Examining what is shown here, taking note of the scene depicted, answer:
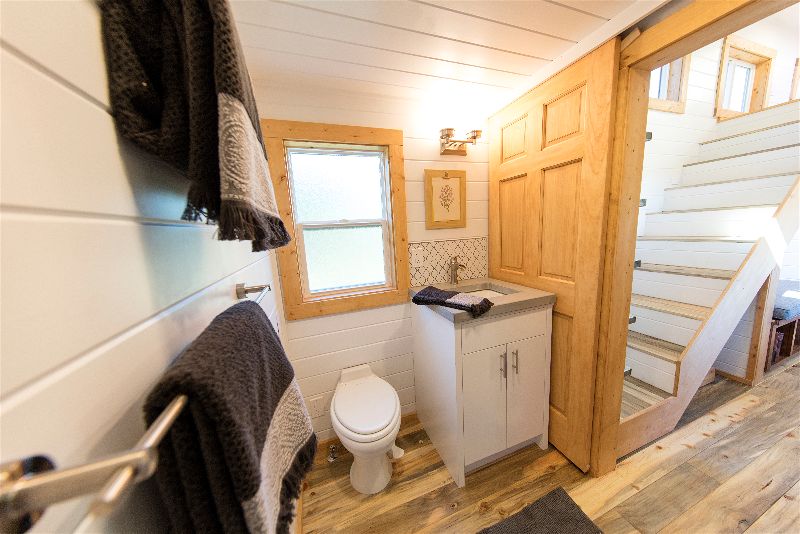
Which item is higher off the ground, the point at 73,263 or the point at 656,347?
the point at 73,263

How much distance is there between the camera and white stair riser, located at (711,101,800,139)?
231 centimetres

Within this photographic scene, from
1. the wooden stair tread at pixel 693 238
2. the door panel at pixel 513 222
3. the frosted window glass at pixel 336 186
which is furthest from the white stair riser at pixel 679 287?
the frosted window glass at pixel 336 186

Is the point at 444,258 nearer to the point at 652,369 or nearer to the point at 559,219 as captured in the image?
the point at 559,219

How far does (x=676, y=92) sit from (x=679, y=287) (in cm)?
193

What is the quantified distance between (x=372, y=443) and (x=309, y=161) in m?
1.55

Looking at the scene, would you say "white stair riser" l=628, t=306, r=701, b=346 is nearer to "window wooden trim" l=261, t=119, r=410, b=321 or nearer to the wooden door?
the wooden door

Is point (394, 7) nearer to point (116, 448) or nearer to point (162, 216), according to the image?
point (162, 216)

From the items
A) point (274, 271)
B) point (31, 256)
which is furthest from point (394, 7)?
point (274, 271)

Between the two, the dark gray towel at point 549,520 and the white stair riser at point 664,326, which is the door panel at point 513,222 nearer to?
the white stair riser at point 664,326

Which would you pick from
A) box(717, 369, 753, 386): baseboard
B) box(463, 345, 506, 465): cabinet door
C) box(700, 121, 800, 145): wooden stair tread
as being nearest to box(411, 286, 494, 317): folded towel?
box(463, 345, 506, 465): cabinet door

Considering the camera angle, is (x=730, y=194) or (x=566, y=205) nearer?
(x=566, y=205)

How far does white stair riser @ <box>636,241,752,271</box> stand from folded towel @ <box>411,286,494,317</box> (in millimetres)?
1832

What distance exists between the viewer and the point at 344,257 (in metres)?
1.75

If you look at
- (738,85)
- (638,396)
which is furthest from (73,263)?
(738,85)
